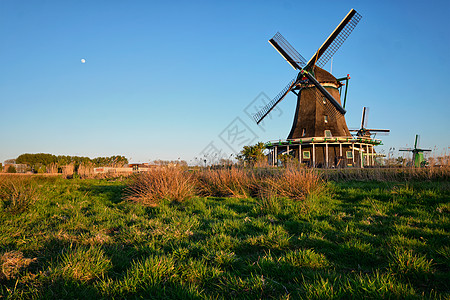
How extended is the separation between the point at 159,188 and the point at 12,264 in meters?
4.86

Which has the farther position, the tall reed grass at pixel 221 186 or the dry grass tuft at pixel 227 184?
the dry grass tuft at pixel 227 184

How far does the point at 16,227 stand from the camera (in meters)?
5.15

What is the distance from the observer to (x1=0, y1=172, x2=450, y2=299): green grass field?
2.75m

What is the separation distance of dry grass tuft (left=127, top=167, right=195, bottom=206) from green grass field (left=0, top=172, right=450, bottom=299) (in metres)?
0.77

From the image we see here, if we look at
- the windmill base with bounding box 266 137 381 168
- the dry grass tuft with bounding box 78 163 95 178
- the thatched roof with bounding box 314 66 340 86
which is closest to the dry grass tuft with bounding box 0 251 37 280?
the dry grass tuft with bounding box 78 163 95 178

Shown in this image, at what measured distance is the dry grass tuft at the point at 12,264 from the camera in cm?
308

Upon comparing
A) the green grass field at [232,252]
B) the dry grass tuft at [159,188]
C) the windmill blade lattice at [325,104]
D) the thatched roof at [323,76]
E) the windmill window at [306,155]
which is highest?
the thatched roof at [323,76]

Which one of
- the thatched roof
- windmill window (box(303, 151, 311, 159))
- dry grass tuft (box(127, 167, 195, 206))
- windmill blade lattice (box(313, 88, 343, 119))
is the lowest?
dry grass tuft (box(127, 167, 195, 206))

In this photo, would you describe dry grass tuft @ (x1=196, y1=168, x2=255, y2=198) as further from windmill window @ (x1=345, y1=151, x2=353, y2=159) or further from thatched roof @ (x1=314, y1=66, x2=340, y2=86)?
windmill window @ (x1=345, y1=151, x2=353, y2=159)

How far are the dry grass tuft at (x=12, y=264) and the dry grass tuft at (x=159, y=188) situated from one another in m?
4.04

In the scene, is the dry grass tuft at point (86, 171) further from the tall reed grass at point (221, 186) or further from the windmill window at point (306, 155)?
the windmill window at point (306, 155)

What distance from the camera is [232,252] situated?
148 inches

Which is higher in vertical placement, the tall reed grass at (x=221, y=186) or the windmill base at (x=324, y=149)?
the windmill base at (x=324, y=149)

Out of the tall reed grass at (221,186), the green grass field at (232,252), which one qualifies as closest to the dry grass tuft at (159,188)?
the tall reed grass at (221,186)
